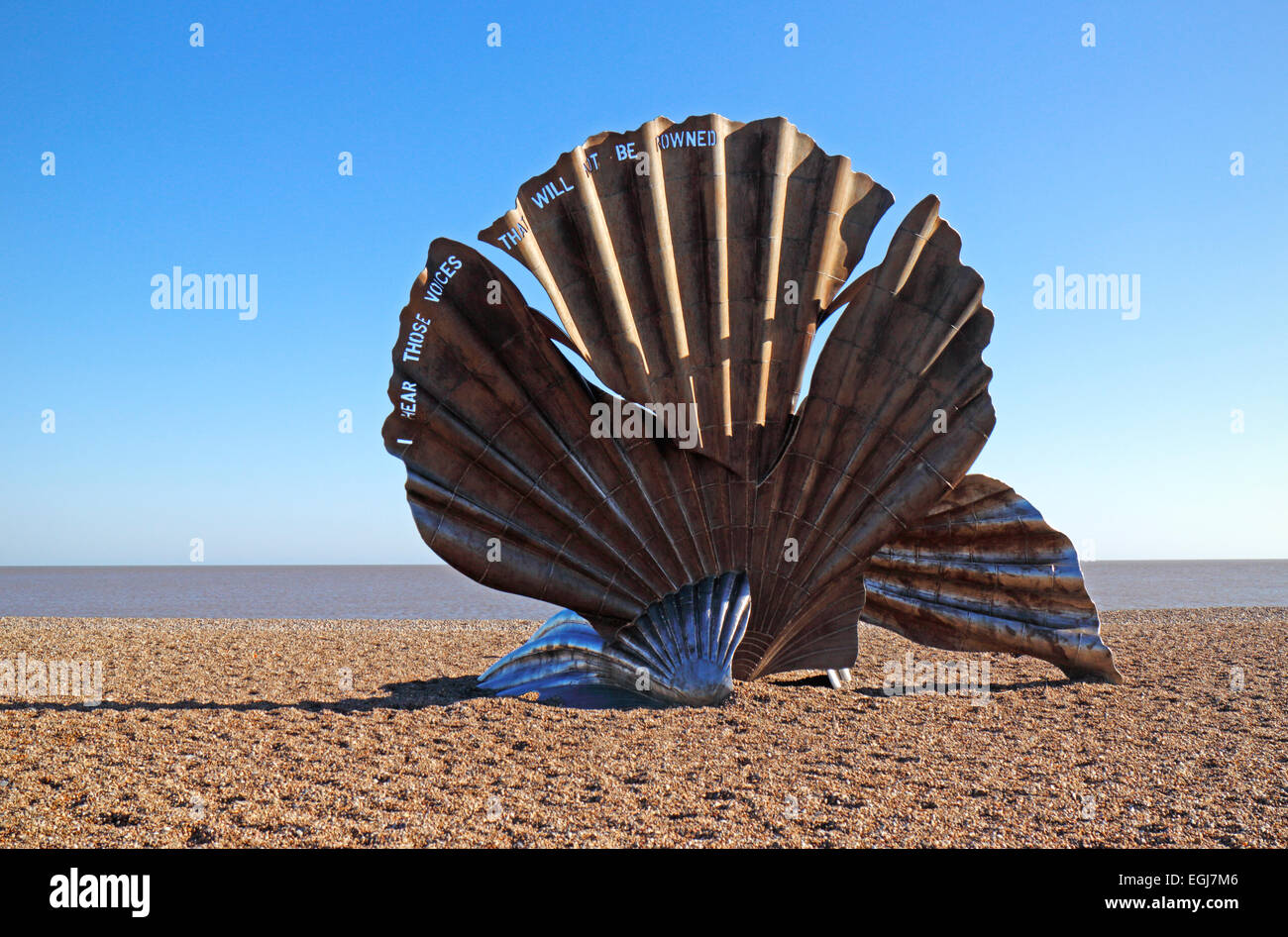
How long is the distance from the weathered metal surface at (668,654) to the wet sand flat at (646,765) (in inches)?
8.5

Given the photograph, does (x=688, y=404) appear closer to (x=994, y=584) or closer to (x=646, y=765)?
(x=646, y=765)

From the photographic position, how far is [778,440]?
26.6 feet

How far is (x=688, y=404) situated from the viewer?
774 centimetres

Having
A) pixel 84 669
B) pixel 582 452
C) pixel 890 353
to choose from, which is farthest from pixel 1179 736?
pixel 84 669

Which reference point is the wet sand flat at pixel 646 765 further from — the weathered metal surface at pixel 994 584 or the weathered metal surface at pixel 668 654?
the weathered metal surface at pixel 994 584

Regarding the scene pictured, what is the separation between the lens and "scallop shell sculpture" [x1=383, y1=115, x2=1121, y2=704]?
752 centimetres

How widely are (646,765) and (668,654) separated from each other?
1842 mm

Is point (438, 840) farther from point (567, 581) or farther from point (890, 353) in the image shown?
point (890, 353)

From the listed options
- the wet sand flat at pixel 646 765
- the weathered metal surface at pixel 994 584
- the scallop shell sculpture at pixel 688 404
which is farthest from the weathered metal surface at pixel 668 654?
the weathered metal surface at pixel 994 584

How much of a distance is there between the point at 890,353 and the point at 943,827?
16.0ft

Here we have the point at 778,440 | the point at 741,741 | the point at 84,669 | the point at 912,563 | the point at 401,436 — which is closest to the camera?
the point at 741,741

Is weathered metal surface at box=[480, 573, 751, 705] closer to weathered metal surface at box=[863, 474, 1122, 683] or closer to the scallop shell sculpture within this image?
the scallop shell sculpture

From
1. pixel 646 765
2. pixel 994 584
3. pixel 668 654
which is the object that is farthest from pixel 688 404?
pixel 994 584

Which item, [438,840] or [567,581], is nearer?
[438,840]
